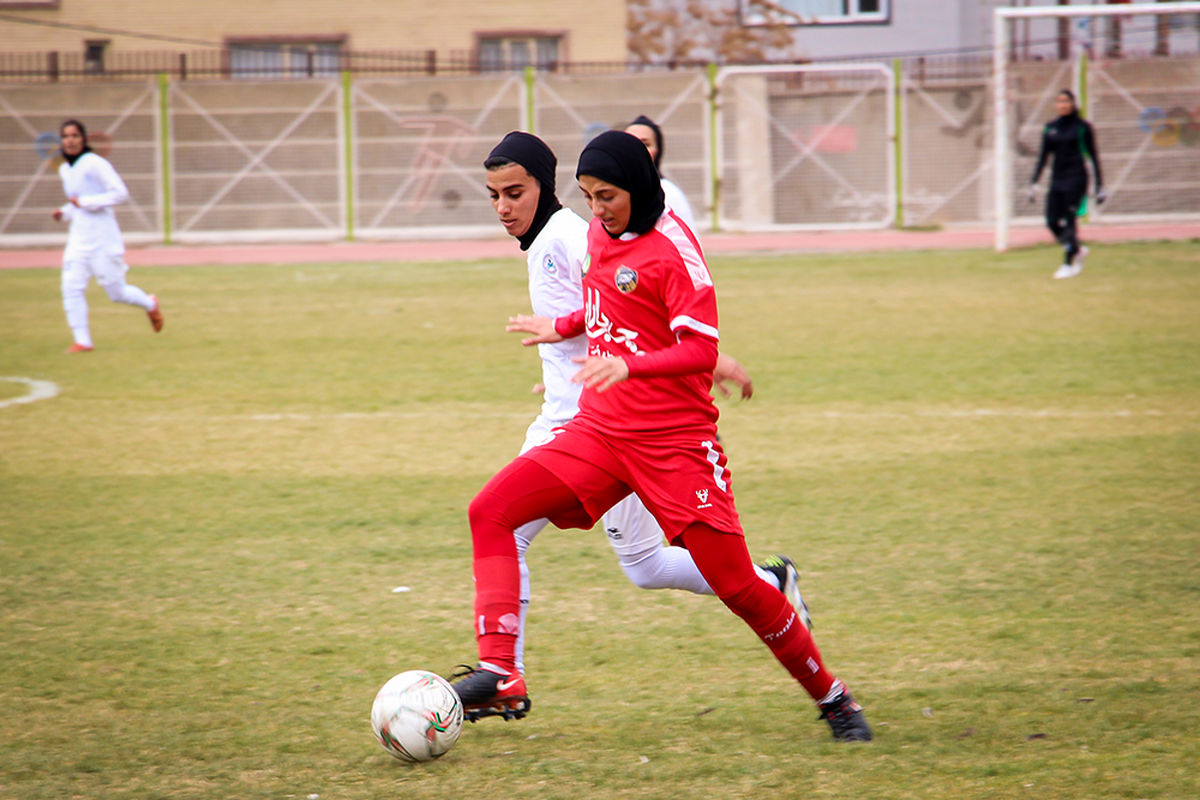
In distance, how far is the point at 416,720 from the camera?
389 centimetres

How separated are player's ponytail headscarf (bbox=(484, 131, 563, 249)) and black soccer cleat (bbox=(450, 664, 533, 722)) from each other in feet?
5.06

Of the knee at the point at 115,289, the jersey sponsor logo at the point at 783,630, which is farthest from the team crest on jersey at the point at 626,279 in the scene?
the knee at the point at 115,289

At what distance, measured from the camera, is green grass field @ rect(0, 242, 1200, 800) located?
13.0ft

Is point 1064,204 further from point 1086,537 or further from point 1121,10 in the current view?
point 1086,537

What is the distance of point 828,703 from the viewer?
4.07m

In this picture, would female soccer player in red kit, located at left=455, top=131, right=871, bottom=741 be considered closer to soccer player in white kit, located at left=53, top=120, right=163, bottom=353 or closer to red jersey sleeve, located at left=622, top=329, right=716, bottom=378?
red jersey sleeve, located at left=622, top=329, right=716, bottom=378

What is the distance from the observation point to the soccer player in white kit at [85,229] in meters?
12.8

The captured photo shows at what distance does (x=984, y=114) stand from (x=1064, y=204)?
10.1m

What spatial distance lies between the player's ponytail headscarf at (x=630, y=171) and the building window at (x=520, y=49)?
29397mm

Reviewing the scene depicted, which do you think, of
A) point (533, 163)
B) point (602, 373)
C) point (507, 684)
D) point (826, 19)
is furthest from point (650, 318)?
point (826, 19)

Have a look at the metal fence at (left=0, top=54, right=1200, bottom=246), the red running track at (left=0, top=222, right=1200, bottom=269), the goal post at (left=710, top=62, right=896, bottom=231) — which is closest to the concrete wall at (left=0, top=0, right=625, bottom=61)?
the metal fence at (left=0, top=54, right=1200, bottom=246)

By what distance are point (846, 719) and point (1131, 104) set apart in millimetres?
24511

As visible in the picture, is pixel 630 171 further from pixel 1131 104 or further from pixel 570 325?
pixel 1131 104

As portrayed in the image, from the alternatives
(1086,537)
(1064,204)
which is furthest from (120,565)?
(1064,204)
